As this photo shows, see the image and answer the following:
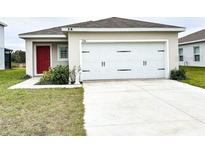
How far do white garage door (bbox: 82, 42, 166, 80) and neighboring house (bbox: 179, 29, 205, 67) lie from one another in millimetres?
11688

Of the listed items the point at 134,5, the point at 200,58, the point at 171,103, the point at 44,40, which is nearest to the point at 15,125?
the point at 134,5

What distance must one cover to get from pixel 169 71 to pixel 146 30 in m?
2.58

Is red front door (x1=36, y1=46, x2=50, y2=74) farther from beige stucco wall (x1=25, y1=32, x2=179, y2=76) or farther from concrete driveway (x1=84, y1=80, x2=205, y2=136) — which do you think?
concrete driveway (x1=84, y1=80, x2=205, y2=136)

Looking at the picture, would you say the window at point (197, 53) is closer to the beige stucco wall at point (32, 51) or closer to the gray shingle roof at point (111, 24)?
the gray shingle roof at point (111, 24)

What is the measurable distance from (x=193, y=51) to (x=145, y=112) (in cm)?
2276

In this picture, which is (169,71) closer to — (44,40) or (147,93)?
(147,93)

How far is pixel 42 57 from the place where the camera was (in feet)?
68.3

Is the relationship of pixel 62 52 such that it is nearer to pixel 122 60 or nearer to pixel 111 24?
pixel 111 24

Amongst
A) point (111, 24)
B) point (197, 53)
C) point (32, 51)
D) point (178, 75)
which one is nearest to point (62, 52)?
point (32, 51)

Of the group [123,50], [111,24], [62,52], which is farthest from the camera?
[62,52]

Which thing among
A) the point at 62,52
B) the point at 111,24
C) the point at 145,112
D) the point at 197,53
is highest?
the point at 111,24

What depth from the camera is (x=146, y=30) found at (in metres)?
15.1

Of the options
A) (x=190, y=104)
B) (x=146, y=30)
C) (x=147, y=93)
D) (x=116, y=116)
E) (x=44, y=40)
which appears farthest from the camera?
(x=44, y=40)

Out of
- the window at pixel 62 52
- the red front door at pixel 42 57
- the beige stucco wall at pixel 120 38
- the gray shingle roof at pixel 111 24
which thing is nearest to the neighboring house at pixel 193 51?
the gray shingle roof at pixel 111 24
